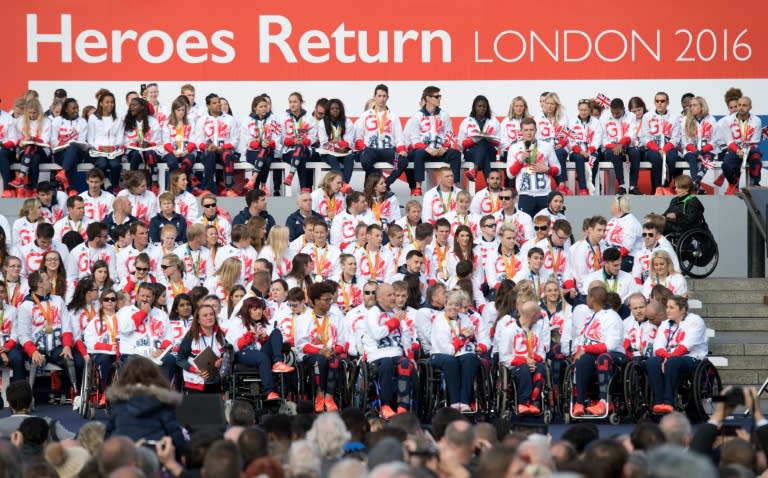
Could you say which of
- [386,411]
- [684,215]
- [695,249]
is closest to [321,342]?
[386,411]

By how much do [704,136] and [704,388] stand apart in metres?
5.91

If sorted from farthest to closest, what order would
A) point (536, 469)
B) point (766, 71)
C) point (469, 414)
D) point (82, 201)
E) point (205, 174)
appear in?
point (766, 71)
point (205, 174)
point (82, 201)
point (469, 414)
point (536, 469)

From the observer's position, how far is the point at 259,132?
18.5 m

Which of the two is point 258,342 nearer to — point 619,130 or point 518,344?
point 518,344

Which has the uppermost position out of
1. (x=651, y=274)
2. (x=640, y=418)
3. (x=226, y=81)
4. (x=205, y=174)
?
(x=226, y=81)

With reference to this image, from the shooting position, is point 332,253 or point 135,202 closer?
point 332,253

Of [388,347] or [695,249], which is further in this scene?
[695,249]

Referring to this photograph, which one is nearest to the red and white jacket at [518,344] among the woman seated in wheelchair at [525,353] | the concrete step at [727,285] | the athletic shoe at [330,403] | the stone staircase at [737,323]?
the woman seated in wheelchair at [525,353]

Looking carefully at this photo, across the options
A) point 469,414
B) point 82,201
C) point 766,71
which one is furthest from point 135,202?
point 766,71

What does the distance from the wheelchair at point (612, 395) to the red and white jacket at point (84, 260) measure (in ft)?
16.1

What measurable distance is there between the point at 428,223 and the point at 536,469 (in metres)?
8.85

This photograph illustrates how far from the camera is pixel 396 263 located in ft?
51.3

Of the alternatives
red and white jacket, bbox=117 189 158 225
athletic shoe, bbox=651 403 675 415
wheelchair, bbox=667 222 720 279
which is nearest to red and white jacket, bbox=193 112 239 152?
red and white jacket, bbox=117 189 158 225

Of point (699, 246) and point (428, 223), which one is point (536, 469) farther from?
point (699, 246)
